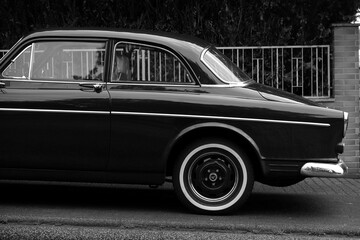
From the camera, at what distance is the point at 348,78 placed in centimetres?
920

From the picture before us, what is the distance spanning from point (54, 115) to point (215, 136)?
1.47m

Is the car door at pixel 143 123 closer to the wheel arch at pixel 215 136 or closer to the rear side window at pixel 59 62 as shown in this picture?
the wheel arch at pixel 215 136

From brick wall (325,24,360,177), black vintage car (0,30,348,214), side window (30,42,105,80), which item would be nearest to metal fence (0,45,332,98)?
brick wall (325,24,360,177)

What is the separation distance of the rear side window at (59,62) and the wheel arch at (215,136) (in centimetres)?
96

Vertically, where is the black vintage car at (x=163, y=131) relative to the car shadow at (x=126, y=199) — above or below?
above

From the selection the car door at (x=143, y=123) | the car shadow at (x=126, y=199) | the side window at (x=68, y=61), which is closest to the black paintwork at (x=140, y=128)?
the car door at (x=143, y=123)

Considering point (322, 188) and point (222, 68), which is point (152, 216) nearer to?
point (222, 68)

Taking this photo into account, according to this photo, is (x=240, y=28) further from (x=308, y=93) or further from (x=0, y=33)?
(x=0, y=33)

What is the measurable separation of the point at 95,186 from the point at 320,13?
4448mm

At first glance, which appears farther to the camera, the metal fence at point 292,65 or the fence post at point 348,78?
the metal fence at point 292,65

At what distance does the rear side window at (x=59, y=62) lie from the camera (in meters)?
6.09

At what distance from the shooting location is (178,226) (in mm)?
5375

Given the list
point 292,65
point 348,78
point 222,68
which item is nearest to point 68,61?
point 222,68

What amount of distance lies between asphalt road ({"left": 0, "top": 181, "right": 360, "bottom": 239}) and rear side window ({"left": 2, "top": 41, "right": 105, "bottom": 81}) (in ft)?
4.12
